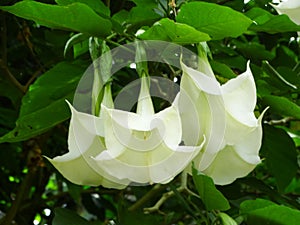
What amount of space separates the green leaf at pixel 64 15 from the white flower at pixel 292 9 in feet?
0.80

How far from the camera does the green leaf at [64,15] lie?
750mm

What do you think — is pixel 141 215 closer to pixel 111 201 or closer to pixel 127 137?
pixel 127 137

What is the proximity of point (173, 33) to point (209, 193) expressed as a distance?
21 centimetres

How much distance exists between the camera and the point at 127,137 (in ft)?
2.23

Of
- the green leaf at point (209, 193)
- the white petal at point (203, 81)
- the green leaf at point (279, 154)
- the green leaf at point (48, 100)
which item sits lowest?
the green leaf at point (279, 154)

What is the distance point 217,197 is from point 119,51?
0.30 metres

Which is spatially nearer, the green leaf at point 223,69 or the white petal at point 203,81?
the white petal at point 203,81

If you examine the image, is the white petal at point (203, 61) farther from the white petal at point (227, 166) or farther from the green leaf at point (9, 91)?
the green leaf at point (9, 91)

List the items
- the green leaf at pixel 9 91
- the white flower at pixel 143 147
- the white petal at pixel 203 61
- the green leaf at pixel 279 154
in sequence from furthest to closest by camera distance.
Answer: the green leaf at pixel 9 91, the green leaf at pixel 279 154, the white petal at pixel 203 61, the white flower at pixel 143 147

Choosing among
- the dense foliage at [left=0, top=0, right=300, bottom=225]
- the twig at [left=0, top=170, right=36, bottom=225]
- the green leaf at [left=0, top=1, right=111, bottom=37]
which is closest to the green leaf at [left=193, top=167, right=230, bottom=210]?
the dense foliage at [left=0, top=0, right=300, bottom=225]

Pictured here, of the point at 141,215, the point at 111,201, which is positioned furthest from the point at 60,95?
the point at 111,201

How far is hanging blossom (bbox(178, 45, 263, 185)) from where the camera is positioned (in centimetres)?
71

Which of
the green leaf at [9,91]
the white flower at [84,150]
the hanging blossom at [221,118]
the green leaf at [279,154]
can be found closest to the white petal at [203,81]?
the hanging blossom at [221,118]

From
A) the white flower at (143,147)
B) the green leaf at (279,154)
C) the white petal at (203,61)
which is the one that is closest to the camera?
the white flower at (143,147)
